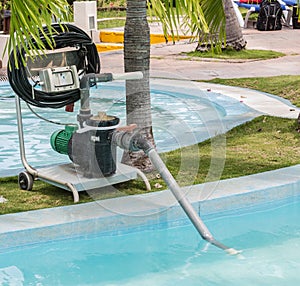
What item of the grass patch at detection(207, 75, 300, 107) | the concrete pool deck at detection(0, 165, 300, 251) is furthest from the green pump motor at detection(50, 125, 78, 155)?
the grass patch at detection(207, 75, 300, 107)

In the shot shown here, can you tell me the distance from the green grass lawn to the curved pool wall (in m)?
0.18

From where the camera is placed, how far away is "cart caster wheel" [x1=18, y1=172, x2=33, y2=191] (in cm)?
669

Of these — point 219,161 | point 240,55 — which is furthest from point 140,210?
point 240,55

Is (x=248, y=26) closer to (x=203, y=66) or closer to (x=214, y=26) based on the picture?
(x=203, y=66)

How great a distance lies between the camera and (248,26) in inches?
878

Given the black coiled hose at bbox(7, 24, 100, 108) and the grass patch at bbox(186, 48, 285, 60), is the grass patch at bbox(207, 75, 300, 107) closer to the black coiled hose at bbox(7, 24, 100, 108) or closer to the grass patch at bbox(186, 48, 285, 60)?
the grass patch at bbox(186, 48, 285, 60)

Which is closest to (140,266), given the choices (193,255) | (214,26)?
(193,255)

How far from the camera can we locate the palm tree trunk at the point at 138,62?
6.77 metres

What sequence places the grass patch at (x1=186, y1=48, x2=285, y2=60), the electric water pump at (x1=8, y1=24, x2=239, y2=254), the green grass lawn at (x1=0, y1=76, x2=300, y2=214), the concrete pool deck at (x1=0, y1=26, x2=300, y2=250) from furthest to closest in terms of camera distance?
the grass patch at (x1=186, y1=48, x2=285, y2=60) < the green grass lawn at (x1=0, y1=76, x2=300, y2=214) < the electric water pump at (x1=8, y1=24, x2=239, y2=254) < the concrete pool deck at (x1=0, y1=26, x2=300, y2=250)

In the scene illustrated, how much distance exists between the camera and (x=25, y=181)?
6.73 metres

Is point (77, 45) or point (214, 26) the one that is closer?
point (77, 45)

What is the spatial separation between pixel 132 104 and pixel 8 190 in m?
1.24

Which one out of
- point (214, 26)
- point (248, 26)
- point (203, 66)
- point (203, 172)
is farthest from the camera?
point (248, 26)

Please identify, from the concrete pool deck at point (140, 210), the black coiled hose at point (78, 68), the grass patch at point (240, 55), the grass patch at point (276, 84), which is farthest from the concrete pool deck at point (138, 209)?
the grass patch at point (240, 55)
